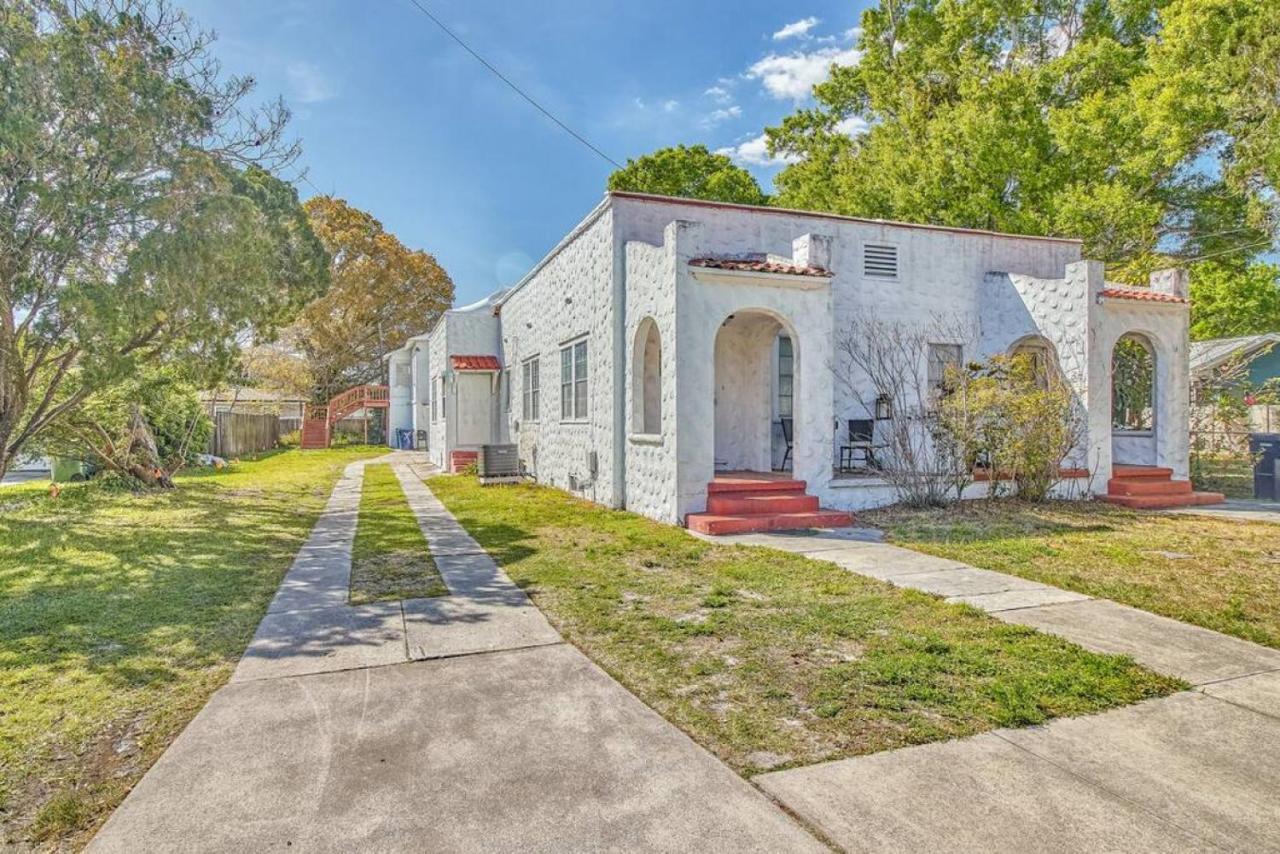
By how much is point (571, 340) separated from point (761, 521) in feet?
18.7

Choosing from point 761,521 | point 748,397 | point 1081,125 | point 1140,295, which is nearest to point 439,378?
point 748,397

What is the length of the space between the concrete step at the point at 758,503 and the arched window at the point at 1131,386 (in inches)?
292

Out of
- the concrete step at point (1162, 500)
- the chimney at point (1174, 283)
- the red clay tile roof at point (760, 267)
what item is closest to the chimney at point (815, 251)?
the red clay tile roof at point (760, 267)

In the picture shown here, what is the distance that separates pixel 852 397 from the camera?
11.5m

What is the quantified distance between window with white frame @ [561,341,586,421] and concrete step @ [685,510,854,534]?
13.8 feet

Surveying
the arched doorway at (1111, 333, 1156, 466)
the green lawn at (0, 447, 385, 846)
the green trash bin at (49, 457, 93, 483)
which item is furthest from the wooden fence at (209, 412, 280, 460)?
the arched doorway at (1111, 333, 1156, 466)

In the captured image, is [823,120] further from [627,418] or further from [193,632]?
[193,632]

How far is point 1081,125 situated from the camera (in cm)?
1795

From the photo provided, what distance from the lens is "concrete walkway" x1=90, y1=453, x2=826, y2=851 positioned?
2.45 metres

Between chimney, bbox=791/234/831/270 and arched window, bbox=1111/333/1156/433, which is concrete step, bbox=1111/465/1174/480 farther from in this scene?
chimney, bbox=791/234/831/270

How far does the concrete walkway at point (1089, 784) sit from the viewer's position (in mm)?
2404

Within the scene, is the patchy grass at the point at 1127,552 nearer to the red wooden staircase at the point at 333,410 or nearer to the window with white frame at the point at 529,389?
the window with white frame at the point at 529,389

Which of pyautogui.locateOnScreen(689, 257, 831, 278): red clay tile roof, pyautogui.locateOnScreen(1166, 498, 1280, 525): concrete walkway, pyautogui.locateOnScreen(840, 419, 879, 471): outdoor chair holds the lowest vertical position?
pyautogui.locateOnScreen(1166, 498, 1280, 525): concrete walkway

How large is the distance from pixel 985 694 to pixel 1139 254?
19.7m
